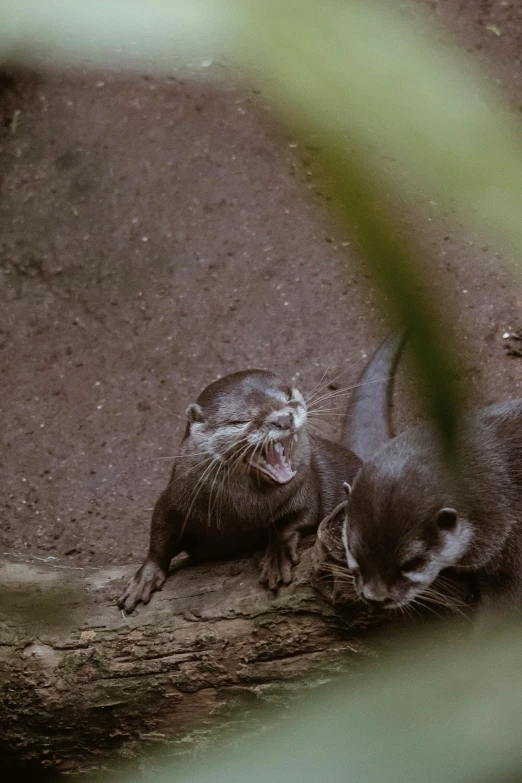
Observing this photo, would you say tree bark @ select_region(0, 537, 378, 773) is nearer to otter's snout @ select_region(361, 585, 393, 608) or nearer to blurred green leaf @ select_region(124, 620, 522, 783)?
otter's snout @ select_region(361, 585, 393, 608)

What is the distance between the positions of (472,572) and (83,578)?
3.78 feet

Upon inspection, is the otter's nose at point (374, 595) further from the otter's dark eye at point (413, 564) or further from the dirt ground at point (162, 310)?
the dirt ground at point (162, 310)

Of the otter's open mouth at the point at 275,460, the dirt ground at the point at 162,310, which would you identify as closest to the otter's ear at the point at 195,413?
the otter's open mouth at the point at 275,460

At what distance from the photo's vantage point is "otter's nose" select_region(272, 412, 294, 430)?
2.77 metres

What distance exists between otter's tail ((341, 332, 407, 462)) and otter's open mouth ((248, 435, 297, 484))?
0.69 meters

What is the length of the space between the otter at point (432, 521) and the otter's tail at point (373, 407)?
1.12m

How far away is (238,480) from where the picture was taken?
2.88 meters

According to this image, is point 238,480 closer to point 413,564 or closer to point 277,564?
point 277,564

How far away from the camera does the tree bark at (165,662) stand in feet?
7.63

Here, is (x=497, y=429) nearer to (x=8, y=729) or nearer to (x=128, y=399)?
(x=8, y=729)

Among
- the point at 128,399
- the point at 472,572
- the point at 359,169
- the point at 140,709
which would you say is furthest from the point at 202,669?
the point at 359,169

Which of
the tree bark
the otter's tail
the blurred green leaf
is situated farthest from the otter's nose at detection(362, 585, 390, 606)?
the blurred green leaf

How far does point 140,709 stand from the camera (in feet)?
8.25

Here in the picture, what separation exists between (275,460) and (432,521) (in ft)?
2.46
